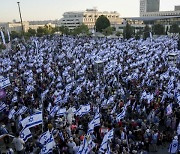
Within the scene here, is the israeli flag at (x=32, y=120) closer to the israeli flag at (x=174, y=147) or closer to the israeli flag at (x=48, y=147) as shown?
the israeli flag at (x=48, y=147)

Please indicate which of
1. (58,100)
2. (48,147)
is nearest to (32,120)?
(48,147)

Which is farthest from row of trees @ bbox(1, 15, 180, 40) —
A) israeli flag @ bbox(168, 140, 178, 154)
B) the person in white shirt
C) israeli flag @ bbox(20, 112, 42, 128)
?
the person in white shirt

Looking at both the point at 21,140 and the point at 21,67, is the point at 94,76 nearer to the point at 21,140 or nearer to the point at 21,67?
the point at 21,67

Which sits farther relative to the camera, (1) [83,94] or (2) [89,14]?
(2) [89,14]

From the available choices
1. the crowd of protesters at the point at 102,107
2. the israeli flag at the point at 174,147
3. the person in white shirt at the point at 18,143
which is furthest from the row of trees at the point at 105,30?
the person in white shirt at the point at 18,143

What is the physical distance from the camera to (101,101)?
17.9 meters

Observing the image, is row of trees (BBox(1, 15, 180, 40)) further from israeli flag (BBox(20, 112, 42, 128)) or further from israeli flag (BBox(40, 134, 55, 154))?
israeli flag (BBox(40, 134, 55, 154))

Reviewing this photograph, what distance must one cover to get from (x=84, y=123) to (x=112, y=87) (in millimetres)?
6511

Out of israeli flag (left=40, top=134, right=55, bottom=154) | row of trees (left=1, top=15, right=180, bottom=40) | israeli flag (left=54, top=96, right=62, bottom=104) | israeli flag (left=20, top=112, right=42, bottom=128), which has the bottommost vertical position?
row of trees (left=1, top=15, right=180, bottom=40)

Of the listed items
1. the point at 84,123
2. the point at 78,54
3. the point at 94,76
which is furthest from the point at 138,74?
the point at 78,54

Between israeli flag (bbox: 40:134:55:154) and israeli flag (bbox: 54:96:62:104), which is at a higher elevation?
israeli flag (bbox: 40:134:55:154)

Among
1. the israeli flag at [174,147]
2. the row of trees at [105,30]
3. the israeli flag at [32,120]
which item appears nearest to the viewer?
the israeli flag at [32,120]

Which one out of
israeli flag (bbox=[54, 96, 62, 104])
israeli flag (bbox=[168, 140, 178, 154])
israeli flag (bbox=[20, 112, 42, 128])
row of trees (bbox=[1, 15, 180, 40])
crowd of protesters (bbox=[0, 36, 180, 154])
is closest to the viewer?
israeli flag (bbox=[20, 112, 42, 128])

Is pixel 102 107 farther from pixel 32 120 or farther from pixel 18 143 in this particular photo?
pixel 18 143
